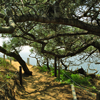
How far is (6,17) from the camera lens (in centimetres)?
361

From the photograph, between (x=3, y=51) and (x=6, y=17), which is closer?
(x=6, y=17)

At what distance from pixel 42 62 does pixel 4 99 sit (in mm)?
11104

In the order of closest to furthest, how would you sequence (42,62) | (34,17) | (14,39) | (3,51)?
(34,17) < (3,51) < (14,39) < (42,62)

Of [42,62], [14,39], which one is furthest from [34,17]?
[42,62]

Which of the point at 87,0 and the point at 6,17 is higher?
the point at 87,0

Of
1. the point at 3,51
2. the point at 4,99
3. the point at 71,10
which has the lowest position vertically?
the point at 4,99

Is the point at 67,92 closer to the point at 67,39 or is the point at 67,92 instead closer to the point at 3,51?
the point at 67,39

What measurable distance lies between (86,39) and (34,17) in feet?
14.6

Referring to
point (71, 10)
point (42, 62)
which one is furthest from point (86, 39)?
point (42, 62)

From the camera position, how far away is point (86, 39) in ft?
24.0

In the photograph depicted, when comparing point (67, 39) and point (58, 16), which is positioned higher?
point (58, 16)

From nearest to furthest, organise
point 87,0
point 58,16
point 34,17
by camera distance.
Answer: point 34,17, point 58,16, point 87,0

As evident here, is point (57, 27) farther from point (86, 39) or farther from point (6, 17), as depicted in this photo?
point (6, 17)

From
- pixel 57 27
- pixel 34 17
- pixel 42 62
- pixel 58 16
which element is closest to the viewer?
pixel 34 17
